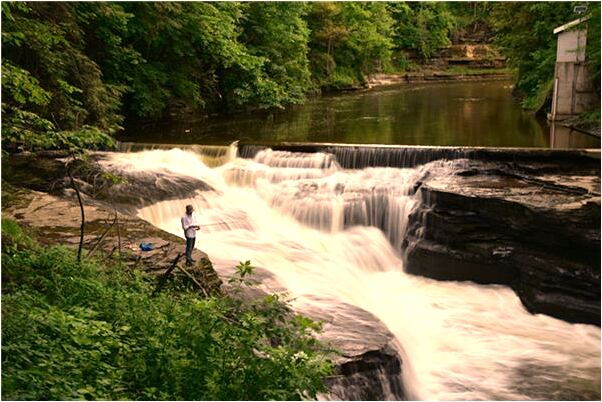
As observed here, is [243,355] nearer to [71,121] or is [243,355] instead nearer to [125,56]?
[71,121]

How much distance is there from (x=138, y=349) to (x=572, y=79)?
69.3 ft

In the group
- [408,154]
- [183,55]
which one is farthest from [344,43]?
[408,154]

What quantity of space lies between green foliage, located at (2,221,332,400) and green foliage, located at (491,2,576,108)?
79.0 ft

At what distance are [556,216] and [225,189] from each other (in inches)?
310

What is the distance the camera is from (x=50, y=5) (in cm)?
1548

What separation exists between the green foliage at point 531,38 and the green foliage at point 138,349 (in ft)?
79.0

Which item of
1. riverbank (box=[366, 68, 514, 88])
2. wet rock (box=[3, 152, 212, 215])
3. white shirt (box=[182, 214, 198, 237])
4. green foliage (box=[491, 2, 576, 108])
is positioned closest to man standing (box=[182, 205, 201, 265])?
white shirt (box=[182, 214, 198, 237])

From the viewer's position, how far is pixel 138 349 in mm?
5973

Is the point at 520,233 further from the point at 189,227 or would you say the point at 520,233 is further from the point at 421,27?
the point at 421,27

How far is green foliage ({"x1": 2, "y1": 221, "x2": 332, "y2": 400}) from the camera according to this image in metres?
5.34

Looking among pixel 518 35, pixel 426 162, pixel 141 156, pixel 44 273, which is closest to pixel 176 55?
pixel 141 156

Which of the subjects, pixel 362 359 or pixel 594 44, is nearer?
pixel 362 359

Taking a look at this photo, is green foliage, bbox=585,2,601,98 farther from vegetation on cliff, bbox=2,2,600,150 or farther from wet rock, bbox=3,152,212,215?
wet rock, bbox=3,152,212,215

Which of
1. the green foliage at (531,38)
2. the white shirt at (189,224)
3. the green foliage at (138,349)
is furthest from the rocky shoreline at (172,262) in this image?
the green foliage at (531,38)
